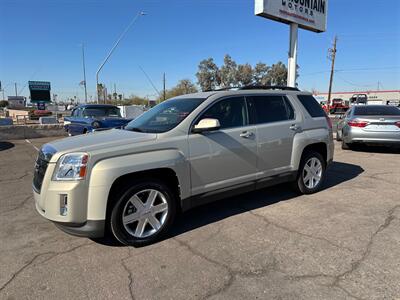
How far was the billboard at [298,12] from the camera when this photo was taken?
1285 centimetres

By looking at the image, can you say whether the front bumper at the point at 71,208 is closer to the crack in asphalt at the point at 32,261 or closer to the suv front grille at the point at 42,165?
the suv front grille at the point at 42,165


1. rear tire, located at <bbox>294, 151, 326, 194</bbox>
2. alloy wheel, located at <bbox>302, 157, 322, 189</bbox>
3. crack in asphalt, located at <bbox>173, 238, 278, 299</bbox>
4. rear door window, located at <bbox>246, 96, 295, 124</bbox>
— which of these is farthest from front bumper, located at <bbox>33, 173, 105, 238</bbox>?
alloy wheel, located at <bbox>302, 157, 322, 189</bbox>

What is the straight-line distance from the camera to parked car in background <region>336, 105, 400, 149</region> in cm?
888

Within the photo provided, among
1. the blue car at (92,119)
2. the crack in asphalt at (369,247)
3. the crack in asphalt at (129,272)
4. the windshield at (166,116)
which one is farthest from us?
the blue car at (92,119)

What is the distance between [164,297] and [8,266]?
1758mm

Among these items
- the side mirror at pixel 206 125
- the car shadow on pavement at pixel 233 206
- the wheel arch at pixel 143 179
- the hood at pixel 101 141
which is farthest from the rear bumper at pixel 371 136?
the hood at pixel 101 141

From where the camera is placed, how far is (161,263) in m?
→ 3.24

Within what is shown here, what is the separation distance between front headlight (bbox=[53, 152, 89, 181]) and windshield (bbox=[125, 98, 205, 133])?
3.41 feet

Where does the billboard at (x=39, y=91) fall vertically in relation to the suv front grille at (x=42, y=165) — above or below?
above

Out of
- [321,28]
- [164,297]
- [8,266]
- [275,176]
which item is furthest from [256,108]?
[321,28]

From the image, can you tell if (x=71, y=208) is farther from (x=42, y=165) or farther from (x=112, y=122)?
(x=112, y=122)

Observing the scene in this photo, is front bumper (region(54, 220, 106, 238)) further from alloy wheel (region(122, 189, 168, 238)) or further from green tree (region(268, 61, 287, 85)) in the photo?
green tree (region(268, 61, 287, 85))

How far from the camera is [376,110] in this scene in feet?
32.1

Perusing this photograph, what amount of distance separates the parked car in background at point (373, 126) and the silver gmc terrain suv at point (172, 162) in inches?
186
